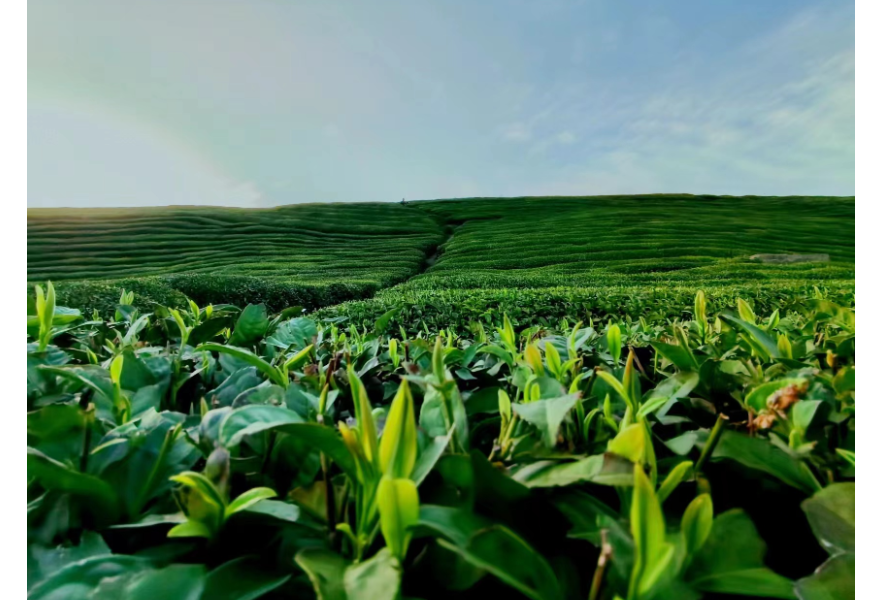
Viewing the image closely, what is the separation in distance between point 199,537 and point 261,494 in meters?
0.10

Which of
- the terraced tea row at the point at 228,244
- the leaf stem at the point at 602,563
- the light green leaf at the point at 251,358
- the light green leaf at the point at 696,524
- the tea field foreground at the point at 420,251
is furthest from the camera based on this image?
the terraced tea row at the point at 228,244

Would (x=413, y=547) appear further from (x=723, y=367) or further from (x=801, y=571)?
(x=723, y=367)

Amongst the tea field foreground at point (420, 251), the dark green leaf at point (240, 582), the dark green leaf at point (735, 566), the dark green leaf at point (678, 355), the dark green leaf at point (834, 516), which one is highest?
the tea field foreground at point (420, 251)

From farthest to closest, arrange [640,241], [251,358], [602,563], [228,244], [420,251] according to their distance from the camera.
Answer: [420,251]
[228,244]
[640,241]
[251,358]
[602,563]

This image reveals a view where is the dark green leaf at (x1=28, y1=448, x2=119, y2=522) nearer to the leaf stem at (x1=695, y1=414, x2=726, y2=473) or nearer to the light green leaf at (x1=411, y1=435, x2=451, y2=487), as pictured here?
the light green leaf at (x1=411, y1=435, x2=451, y2=487)

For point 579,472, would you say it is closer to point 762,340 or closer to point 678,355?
point 678,355

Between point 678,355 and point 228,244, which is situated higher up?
point 228,244

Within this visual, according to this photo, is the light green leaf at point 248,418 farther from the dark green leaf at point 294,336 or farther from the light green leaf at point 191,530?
the dark green leaf at point 294,336

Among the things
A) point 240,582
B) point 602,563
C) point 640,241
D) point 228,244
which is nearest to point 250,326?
point 240,582

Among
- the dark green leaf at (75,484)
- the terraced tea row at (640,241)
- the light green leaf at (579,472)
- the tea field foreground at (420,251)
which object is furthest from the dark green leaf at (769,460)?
the terraced tea row at (640,241)

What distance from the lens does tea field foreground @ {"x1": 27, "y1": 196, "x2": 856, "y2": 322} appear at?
11039 millimetres

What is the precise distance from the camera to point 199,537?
50cm

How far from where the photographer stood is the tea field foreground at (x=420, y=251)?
36.2ft

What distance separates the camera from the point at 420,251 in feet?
74.4
